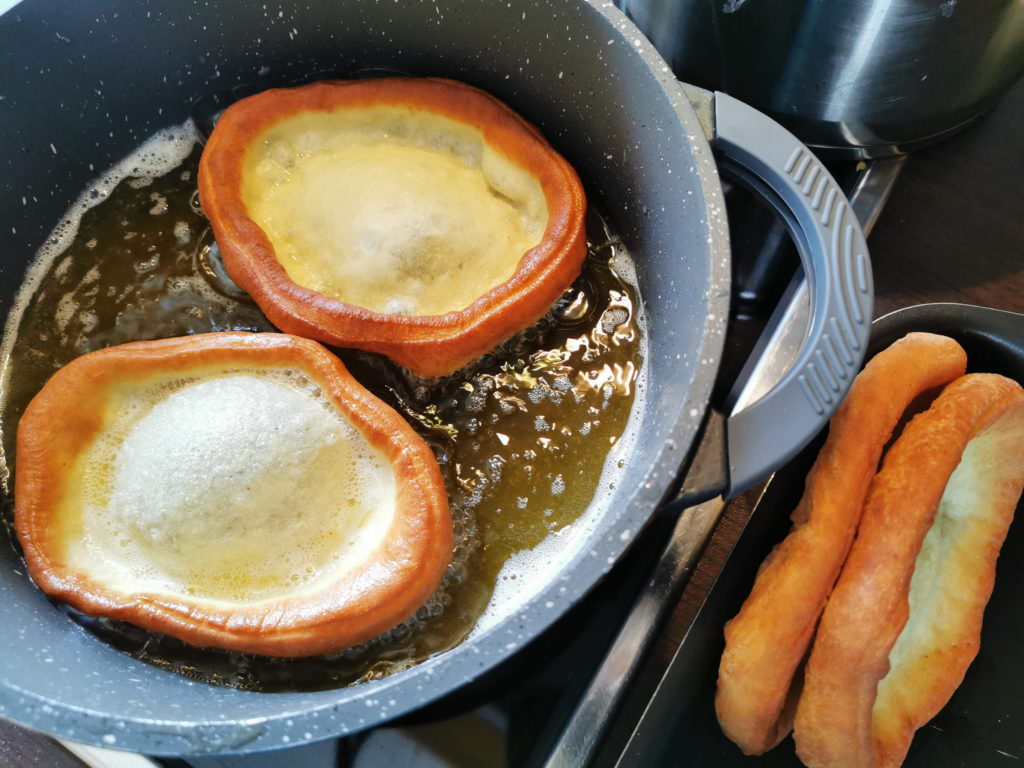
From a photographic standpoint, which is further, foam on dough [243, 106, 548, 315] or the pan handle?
foam on dough [243, 106, 548, 315]

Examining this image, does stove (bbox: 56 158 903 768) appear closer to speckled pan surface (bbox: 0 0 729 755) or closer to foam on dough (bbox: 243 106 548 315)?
speckled pan surface (bbox: 0 0 729 755)

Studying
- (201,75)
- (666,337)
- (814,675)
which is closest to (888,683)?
(814,675)

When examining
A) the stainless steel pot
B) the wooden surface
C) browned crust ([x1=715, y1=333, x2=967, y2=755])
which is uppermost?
the stainless steel pot

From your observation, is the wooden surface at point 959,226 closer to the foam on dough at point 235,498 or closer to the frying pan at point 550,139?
the frying pan at point 550,139

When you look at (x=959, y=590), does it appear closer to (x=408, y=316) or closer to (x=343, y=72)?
(x=408, y=316)

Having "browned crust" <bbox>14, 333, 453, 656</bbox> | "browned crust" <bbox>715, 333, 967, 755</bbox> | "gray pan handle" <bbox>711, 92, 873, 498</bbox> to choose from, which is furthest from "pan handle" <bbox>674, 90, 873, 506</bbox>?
"browned crust" <bbox>14, 333, 453, 656</bbox>

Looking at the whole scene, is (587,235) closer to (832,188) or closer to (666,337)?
(666,337)

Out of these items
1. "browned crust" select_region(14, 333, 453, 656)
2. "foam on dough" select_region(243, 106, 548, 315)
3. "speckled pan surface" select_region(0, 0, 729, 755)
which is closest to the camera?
"speckled pan surface" select_region(0, 0, 729, 755)
